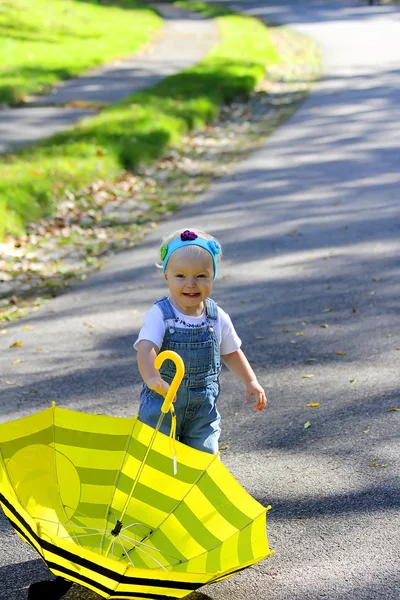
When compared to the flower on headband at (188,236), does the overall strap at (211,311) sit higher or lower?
lower

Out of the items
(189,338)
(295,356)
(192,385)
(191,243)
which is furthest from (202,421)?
(295,356)

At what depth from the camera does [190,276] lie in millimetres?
3379

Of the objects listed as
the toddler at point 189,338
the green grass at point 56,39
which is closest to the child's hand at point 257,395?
the toddler at point 189,338

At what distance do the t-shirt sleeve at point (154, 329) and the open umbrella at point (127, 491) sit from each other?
13.6 inches

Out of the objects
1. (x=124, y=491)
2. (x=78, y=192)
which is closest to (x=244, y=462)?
(x=124, y=491)

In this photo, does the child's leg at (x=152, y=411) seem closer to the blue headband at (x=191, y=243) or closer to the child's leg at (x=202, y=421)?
the child's leg at (x=202, y=421)

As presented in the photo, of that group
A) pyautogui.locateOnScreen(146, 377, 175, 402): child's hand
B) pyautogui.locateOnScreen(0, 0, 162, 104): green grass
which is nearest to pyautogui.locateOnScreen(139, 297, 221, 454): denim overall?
pyautogui.locateOnScreen(146, 377, 175, 402): child's hand

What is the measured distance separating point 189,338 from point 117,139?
8.33 metres

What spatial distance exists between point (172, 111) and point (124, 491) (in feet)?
35.3

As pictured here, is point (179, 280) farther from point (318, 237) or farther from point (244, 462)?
point (318, 237)

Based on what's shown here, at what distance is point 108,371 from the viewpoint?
5.29 metres

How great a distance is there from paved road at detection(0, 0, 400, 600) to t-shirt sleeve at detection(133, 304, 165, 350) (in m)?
0.83

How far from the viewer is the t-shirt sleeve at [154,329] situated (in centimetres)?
339

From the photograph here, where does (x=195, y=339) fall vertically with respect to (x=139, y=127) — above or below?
above
